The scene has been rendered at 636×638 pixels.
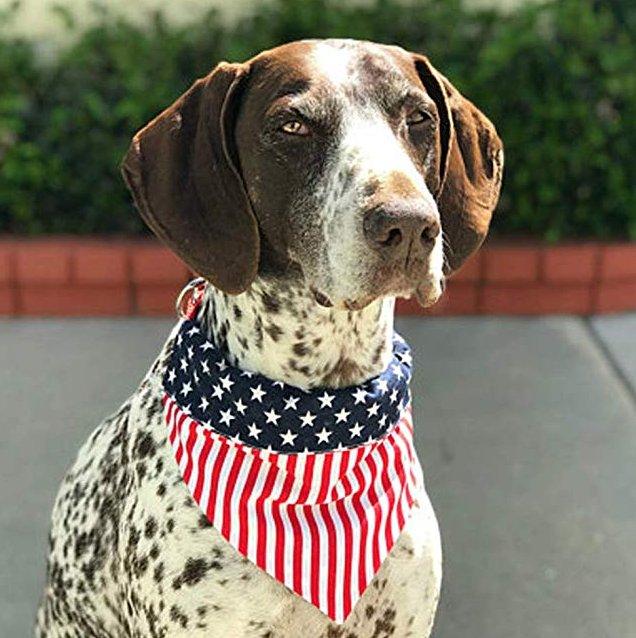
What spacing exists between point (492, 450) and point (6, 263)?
223cm

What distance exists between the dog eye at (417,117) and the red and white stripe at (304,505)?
667 mm

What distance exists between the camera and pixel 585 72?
5621 mm

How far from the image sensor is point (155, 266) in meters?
5.62

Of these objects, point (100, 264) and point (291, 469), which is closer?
point (291, 469)

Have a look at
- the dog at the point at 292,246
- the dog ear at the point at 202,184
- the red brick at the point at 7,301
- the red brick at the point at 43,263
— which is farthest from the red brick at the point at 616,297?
the dog ear at the point at 202,184

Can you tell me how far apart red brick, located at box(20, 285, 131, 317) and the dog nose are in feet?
11.4

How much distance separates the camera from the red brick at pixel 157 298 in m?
5.66

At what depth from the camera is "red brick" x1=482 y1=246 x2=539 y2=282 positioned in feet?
18.7

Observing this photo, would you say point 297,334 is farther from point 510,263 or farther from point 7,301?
point 7,301

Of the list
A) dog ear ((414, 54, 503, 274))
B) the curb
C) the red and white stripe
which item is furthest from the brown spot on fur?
the curb

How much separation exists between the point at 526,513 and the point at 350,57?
2.23 m

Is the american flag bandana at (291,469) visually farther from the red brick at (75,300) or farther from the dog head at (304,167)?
the red brick at (75,300)

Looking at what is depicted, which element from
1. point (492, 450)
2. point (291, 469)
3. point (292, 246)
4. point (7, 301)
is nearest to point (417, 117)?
point (292, 246)

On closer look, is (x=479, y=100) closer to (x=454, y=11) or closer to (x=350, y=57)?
(x=454, y=11)
